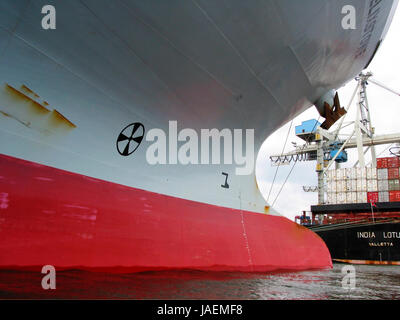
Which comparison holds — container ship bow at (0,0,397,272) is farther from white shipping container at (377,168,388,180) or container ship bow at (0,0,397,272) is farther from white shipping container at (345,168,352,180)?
white shipping container at (345,168,352,180)

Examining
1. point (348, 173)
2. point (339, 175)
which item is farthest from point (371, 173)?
point (339, 175)

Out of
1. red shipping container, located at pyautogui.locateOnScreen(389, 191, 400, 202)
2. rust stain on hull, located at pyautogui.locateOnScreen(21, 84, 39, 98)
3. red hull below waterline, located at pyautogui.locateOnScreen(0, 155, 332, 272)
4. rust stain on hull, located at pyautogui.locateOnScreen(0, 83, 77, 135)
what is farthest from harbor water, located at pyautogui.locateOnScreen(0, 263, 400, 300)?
red shipping container, located at pyautogui.locateOnScreen(389, 191, 400, 202)

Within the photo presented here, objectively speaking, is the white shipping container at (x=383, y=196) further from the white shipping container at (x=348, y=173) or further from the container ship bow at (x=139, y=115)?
the container ship bow at (x=139, y=115)

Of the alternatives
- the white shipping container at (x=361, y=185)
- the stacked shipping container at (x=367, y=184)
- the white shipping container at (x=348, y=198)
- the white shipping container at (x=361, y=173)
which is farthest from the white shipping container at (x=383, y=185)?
the white shipping container at (x=348, y=198)

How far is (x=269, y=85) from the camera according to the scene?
5.33 m

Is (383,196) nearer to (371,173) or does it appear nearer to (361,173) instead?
(371,173)

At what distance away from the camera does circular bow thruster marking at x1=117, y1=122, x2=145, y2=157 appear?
3.82 m

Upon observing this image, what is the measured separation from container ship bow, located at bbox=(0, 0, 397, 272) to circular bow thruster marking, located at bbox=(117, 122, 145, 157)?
15 millimetres

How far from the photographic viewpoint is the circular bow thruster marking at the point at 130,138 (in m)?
3.82

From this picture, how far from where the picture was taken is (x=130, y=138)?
391cm

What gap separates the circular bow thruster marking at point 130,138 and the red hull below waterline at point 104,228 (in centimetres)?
46

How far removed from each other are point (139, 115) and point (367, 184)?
1986 centimetres

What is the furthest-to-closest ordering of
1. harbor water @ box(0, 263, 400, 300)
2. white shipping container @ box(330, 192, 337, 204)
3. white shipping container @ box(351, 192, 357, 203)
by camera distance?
white shipping container @ box(330, 192, 337, 204), white shipping container @ box(351, 192, 357, 203), harbor water @ box(0, 263, 400, 300)

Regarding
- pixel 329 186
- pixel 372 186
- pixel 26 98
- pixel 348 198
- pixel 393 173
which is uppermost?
pixel 393 173
